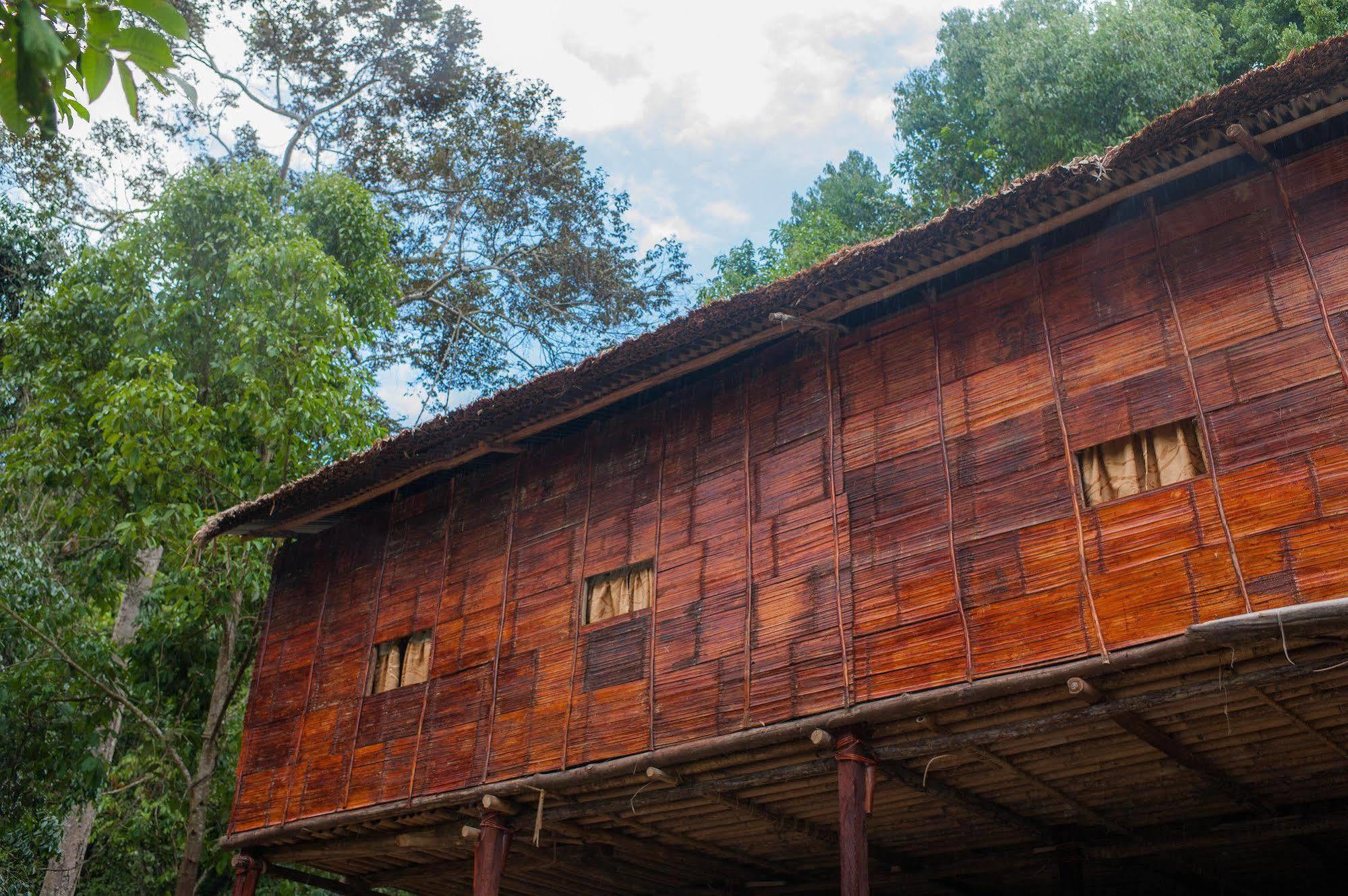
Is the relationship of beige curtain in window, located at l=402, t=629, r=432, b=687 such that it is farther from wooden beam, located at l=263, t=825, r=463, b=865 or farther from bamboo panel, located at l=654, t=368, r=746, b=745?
bamboo panel, located at l=654, t=368, r=746, b=745

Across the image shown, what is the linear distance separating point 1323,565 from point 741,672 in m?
3.75

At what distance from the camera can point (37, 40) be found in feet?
8.99

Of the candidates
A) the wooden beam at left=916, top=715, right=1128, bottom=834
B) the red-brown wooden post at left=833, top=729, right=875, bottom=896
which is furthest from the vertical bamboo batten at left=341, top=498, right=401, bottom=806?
the wooden beam at left=916, top=715, right=1128, bottom=834

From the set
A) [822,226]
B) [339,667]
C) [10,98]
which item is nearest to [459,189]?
[822,226]

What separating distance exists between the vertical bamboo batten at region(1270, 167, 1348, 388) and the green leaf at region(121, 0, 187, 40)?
6158 millimetres

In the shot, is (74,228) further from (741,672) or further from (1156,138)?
(1156,138)

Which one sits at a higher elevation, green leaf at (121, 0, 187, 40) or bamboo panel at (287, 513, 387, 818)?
bamboo panel at (287, 513, 387, 818)

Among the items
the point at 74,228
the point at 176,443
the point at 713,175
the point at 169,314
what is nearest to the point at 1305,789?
the point at 176,443

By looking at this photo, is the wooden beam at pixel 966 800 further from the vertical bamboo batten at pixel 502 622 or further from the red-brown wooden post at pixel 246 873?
the red-brown wooden post at pixel 246 873

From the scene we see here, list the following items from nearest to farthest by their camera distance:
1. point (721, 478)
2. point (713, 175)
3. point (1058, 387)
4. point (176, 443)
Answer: point (1058, 387) < point (721, 478) < point (176, 443) < point (713, 175)

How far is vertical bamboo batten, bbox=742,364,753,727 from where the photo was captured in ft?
28.6

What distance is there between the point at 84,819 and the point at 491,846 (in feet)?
34.2

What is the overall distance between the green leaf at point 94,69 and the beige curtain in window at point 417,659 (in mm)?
8577

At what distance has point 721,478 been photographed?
9.61m
